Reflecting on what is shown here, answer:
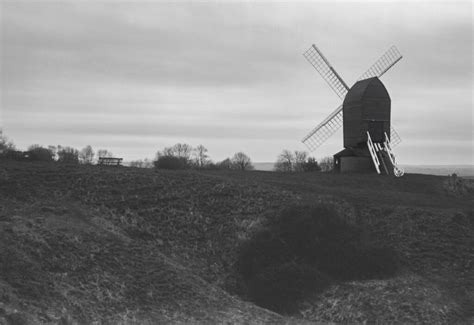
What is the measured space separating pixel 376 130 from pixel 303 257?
24508 millimetres

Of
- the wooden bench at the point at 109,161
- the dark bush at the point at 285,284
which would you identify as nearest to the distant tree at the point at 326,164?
the wooden bench at the point at 109,161

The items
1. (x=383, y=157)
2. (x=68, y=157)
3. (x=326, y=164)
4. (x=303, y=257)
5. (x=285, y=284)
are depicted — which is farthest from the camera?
(x=326, y=164)

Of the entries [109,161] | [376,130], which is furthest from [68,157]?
[376,130]

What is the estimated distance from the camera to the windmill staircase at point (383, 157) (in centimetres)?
4806

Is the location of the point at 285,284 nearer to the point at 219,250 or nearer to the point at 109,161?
the point at 219,250

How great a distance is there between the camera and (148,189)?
33219 millimetres

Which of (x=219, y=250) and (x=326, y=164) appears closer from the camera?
(x=219, y=250)

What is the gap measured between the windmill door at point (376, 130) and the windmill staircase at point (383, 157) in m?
0.36

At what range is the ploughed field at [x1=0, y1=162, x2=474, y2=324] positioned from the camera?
2128cm

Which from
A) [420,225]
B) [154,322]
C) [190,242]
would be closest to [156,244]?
[190,242]

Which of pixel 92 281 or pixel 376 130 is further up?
pixel 376 130

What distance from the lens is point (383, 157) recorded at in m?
48.8

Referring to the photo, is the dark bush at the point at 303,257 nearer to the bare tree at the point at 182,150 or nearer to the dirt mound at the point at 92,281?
the dirt mound at the point at 92,281

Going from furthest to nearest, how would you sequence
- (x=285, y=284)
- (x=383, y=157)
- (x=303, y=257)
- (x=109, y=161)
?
(x=383, y=157) → (x=109, y=161) → (x=303, y=257) → (x=285, y=284)
